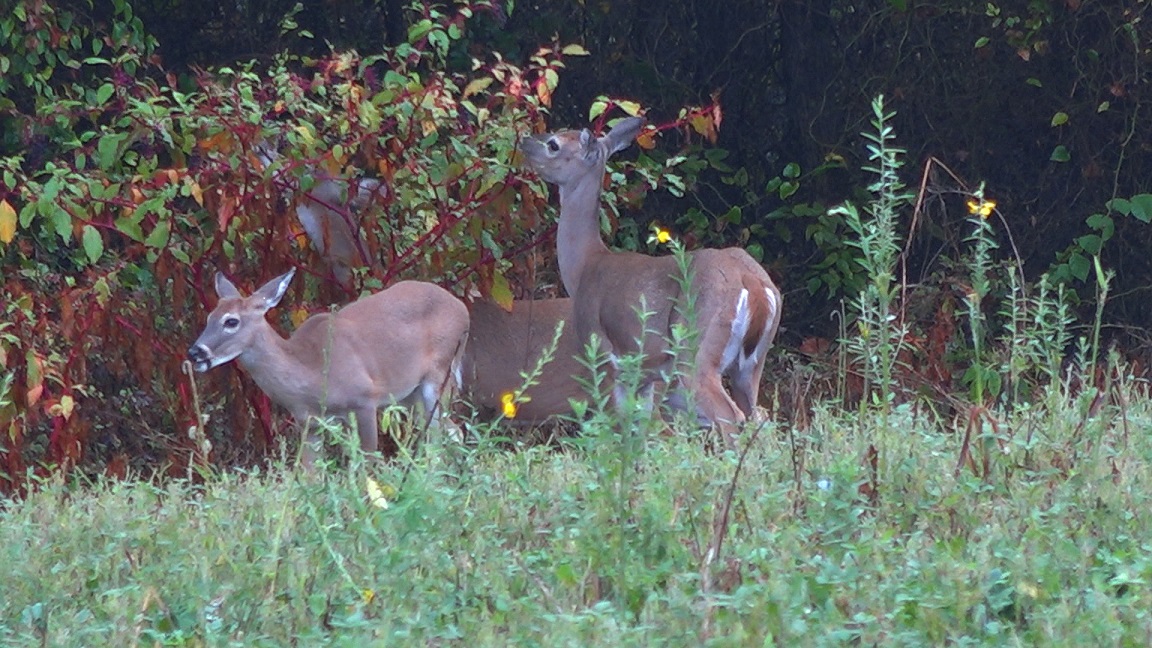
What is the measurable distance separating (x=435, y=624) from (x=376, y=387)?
4.53 meters

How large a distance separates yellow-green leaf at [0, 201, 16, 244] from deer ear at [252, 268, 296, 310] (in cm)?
106

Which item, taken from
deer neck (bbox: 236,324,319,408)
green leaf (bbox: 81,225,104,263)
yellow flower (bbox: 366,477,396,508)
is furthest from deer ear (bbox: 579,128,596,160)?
yellow flower (bbox: 366,477,396,508)

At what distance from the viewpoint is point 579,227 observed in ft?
29.3

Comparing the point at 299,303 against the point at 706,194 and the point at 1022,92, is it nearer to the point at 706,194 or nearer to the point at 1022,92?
the point at 706,194

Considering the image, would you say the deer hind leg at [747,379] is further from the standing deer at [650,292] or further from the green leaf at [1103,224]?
the green leaf at [1103,224]

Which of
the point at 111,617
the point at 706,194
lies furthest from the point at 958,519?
the point at 706,194

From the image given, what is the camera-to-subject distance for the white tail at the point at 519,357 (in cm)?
893

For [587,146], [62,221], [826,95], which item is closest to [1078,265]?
[826,95]

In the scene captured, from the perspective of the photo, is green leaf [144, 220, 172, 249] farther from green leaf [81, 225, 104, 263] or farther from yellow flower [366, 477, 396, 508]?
yellow flower [366, 477, 396, 508]

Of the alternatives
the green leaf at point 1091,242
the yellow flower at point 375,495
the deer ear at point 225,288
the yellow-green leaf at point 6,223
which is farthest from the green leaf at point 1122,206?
the yellow flower at point 375,495

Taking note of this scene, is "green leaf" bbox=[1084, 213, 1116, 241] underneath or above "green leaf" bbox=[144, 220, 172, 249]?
underneath

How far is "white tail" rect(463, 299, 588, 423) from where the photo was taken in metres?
8.93

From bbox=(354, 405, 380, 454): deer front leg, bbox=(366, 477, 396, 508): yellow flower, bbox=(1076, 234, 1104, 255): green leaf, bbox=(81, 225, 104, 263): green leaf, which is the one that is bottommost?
bbox=(354, 405, 380, 454): deer front leg

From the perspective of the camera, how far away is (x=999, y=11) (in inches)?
398
